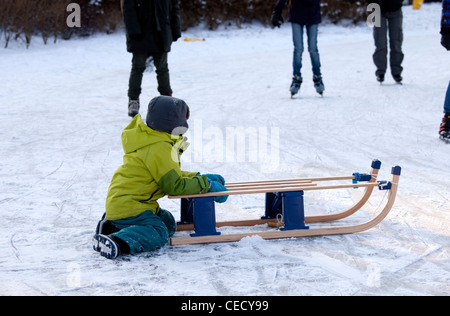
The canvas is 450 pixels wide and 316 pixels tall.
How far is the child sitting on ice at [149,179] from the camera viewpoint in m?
3.08

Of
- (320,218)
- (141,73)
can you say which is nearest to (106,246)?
(320,218)

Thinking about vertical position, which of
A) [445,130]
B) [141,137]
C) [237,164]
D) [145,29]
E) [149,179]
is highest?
[145,29]

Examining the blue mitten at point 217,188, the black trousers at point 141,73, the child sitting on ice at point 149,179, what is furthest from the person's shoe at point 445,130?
the child sitting on ice at point 149,179

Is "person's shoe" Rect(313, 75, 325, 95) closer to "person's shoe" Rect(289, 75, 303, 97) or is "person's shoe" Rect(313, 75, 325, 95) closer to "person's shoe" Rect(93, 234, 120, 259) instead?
"person's shoe" Rect(289, 75, 303, 97)

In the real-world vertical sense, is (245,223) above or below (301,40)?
below

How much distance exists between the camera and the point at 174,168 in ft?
10.2

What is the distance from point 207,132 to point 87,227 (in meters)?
2.85

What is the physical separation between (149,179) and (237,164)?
6.56 ft

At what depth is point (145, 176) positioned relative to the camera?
10.2 feet

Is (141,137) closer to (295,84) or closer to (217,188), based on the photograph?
(217,188)

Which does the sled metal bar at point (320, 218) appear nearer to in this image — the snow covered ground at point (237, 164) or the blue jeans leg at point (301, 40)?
the snow covered ground at point (237, 164)

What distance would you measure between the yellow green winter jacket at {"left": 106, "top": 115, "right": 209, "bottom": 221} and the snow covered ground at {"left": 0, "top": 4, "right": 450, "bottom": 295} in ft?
0.93

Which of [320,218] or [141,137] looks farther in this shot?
[320,218]
